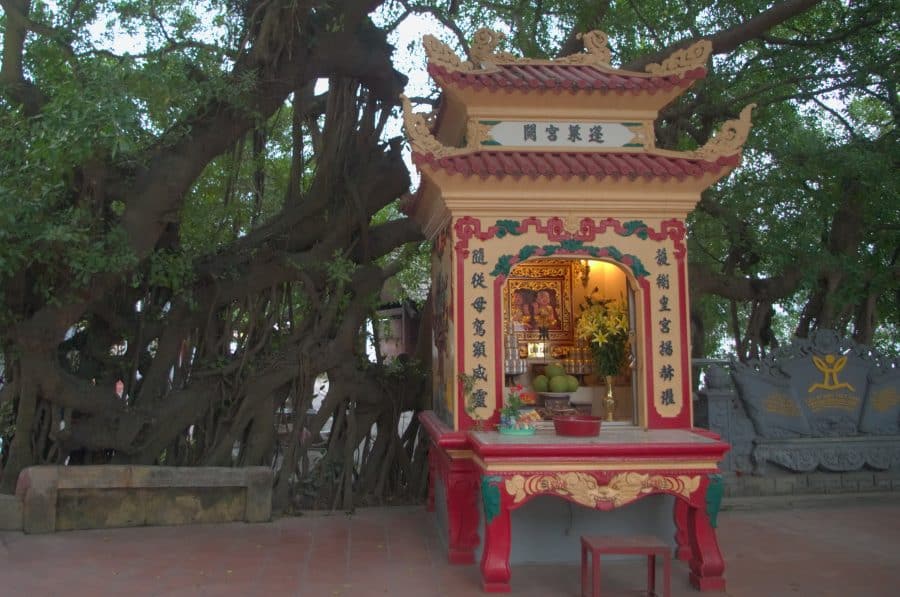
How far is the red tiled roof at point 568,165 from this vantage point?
5.15m

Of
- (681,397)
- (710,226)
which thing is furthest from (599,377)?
(710,226)

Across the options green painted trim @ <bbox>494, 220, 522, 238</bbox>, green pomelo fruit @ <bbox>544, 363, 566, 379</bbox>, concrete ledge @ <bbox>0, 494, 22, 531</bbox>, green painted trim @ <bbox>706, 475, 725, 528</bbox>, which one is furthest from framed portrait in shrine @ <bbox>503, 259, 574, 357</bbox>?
concrete ledge @ <bbox>0, 494, 22, 531</bbox>

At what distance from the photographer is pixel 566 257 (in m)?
5.45

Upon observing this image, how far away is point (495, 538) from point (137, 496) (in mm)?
3240

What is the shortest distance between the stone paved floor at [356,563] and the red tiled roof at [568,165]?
2.70 m

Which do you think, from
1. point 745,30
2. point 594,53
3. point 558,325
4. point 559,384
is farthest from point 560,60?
point 559,384

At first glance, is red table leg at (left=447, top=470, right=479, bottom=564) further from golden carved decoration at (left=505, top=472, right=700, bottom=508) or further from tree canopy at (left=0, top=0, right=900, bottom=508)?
tree canopy at (left=0, top=0, right=900, bottom=508)

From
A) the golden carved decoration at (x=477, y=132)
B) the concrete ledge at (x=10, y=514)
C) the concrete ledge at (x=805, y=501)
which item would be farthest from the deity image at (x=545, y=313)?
the concrete ledge at (x=10, y=514)

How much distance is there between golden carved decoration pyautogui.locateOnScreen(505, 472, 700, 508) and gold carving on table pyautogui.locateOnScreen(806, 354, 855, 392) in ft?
11.8

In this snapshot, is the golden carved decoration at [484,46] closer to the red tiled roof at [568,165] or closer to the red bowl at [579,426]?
the red tiled roof at [568,165]

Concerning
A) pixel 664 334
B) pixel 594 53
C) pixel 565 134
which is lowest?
pixel 664 334

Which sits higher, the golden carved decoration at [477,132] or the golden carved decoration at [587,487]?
the golden carved decoration at [477,132]

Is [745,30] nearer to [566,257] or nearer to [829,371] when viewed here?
[829,371]

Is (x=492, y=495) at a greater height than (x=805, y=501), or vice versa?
(x=492, y=495)
